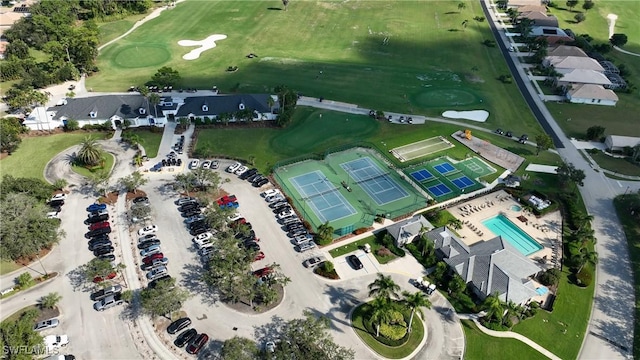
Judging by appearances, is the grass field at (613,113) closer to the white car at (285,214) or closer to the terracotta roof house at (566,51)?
the terracotta roof house at (566,51)

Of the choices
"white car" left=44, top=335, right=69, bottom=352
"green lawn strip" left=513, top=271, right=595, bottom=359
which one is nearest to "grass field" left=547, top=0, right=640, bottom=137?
"green lawn strip" left=513, top=271, right=595, bottom=359

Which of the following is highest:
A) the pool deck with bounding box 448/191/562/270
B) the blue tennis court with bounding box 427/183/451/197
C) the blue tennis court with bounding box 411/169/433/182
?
the blue tennis court with bounding box 411/169/433/182

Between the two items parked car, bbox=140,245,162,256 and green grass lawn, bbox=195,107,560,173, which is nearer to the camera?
parked car, bbox=140,245,162,256

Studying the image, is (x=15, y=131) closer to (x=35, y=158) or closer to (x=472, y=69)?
(x=35, y=158)

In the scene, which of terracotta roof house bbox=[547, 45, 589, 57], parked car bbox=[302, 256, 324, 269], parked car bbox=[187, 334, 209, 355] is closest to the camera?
parked car bbox=[187, 334, 209, 355]

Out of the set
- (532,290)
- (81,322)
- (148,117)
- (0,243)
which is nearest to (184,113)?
(148,117)

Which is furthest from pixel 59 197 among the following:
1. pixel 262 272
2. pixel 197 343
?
pixel 197 343

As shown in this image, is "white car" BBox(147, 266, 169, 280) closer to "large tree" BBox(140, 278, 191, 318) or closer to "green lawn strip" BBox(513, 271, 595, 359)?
"large tree" BBox(140, 278, 191, 318)
